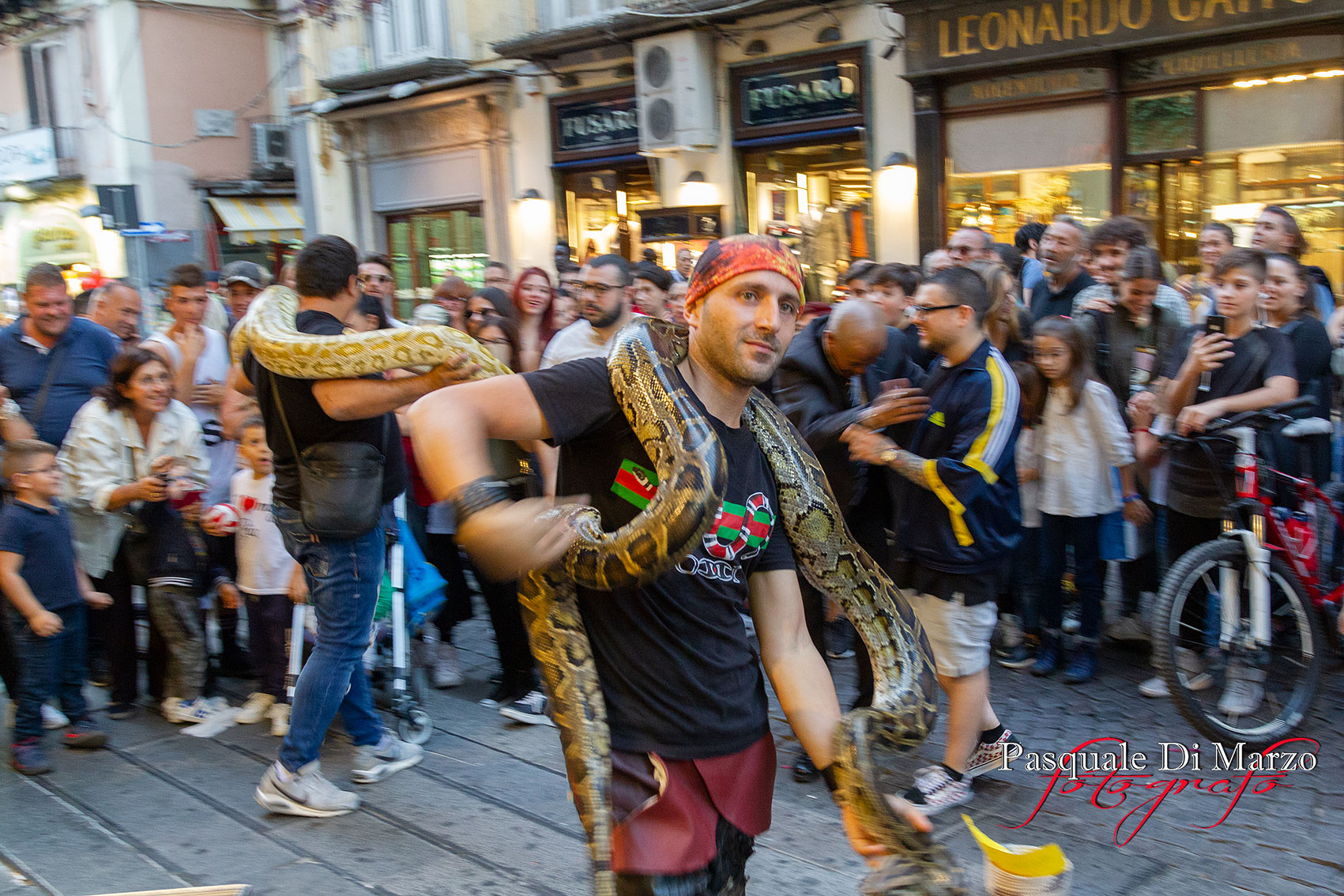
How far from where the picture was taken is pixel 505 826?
14.3ft

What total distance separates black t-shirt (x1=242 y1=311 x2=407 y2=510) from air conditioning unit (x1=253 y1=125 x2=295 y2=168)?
66.5ft

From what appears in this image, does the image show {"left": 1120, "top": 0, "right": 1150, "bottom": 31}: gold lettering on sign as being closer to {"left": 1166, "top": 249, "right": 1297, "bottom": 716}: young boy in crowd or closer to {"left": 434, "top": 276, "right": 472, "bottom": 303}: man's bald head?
{"left": 1166, "top": 249, "right": 1297, "bottom": 716}: young boy in crowd

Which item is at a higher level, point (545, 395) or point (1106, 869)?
point (545, 395)

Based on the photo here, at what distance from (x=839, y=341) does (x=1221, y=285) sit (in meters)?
2.01

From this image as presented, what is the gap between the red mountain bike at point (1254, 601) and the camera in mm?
4645

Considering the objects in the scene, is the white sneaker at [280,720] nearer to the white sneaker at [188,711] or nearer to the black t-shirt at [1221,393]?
the white sneaker at [188,711]

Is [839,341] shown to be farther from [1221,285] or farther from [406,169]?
[406,169]

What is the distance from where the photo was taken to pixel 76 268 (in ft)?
83.3

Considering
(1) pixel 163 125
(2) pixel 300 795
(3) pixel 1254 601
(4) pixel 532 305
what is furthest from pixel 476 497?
(1) pixel 163 125

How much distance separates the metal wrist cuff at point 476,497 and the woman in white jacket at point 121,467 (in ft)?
13.7

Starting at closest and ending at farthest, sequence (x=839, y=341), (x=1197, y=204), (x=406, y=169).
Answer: (x=839, y=341) → (x=1197, y=204) → (x=406, y=169)

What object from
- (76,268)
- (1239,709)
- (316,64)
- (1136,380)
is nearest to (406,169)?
(316,64)

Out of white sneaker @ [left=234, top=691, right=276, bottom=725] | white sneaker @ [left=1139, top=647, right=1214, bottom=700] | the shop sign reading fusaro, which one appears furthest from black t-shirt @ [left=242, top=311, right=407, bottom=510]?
the shop sign reading fusaro

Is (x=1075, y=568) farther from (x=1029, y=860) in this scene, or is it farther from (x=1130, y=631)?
(x=1029, y=860)
